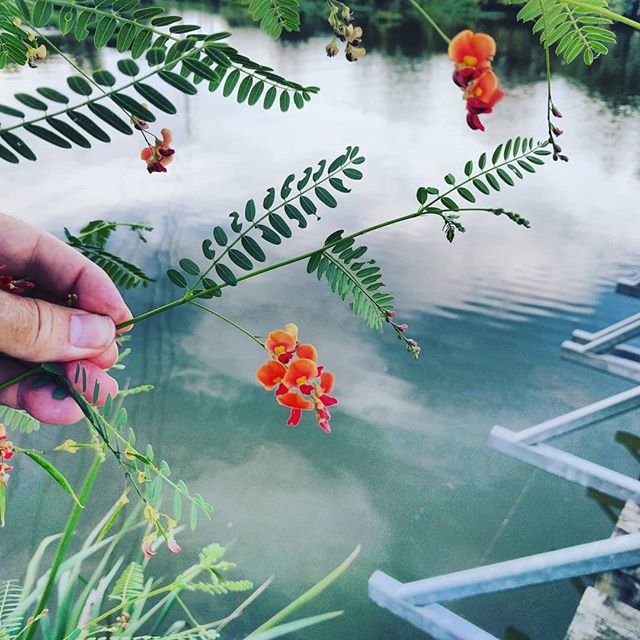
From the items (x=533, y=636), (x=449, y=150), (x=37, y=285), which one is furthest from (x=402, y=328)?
(x=449, y=150)

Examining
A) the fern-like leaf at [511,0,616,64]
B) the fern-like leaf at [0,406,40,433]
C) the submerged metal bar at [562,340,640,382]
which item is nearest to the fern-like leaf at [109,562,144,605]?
the fern-like leaf at [0,406,40,433]

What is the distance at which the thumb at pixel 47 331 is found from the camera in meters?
0.44

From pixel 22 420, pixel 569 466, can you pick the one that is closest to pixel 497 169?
pixel 22 420

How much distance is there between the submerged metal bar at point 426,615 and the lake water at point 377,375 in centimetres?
12

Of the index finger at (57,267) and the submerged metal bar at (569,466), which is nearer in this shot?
the index finger at (57,267)

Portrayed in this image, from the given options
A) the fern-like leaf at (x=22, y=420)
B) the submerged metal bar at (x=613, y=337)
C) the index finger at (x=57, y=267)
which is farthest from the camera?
the submerged metal bar at (x=613, y=337)

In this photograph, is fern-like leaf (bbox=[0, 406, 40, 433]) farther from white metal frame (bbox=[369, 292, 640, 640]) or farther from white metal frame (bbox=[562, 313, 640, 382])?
white metal frame (bbox=[562, 313, 640, 382])

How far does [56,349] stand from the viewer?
466 millimetres

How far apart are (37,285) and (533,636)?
69.4 inches

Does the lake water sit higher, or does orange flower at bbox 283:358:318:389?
orange flower at bbox 283:358:318:389

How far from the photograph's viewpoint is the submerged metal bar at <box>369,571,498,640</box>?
1515 mm

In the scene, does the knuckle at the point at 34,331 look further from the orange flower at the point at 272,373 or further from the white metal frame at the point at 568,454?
the white metal frame at the point at 568,454

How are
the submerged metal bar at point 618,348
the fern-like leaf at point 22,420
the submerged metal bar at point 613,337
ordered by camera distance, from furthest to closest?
the submerged metal bar at point 618,348, the submerged metal bar at point 613,337, the fern-like leaf at point 22,420

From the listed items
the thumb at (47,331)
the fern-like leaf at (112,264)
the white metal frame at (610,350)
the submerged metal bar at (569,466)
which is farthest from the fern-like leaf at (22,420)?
the white metal frame at (610,350)
